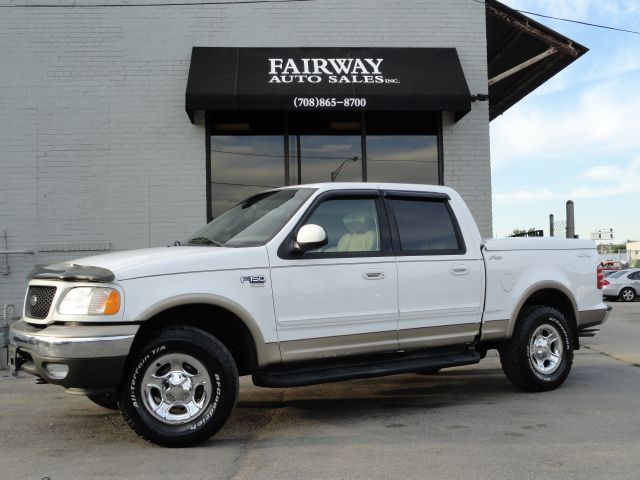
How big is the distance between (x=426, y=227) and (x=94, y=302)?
114 inches

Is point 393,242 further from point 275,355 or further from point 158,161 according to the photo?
point 158,161

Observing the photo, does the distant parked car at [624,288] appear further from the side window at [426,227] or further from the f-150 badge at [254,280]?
the f-150 badge at [254,280]

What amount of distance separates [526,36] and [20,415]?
427 inches

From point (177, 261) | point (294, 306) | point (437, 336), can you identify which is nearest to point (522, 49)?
point (437, 336)

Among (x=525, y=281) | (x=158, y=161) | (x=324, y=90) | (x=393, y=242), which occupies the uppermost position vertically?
(x=324, y=90)

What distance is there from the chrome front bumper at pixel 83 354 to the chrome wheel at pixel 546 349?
3.81m

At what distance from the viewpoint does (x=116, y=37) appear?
10828mm

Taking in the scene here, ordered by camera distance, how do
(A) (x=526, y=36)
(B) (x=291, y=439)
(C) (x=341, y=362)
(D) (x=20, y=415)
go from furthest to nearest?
1. (A) (x=526, y=36)
2. (D) (x=20, y=415)
3. (C) (x=341, y=362)
4. (B) (x=291, y=439)

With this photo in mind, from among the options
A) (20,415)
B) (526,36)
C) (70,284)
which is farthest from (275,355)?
(526,36)

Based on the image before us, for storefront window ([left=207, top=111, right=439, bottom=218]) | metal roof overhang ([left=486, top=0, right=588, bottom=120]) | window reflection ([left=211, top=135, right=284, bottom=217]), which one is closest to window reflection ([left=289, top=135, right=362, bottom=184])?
storefront window ([left=207, top=111, right=439, bottom=218])

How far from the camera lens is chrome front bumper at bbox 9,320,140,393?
4277 millimetres

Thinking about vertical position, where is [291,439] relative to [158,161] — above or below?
below

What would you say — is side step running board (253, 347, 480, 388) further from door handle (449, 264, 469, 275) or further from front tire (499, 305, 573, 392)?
door handle (449, 264, 469, 275)

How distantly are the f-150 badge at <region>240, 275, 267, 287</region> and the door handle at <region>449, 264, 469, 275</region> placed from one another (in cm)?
178
